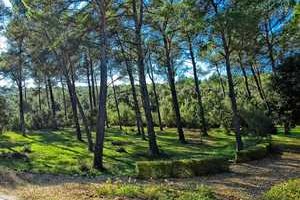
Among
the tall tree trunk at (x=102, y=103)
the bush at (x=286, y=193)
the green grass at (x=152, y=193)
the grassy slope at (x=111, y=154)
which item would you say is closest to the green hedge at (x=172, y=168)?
the grassy slope at (x=111, y=154)

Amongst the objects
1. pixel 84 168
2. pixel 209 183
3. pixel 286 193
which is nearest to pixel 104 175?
pixel 84 168

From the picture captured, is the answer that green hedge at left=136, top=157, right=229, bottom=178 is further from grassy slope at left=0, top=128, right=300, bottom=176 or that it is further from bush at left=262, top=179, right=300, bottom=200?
bush at left=262, top=179, right=300, bottom=200

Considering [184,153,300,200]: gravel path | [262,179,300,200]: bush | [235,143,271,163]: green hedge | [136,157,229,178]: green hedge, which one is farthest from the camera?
[235,143,271,163]: green hedge

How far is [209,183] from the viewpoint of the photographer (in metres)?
15.3

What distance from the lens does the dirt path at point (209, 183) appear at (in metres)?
12.6

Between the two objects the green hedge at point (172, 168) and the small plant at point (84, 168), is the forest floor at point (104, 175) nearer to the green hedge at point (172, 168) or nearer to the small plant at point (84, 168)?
the small plant at point (84, 168)

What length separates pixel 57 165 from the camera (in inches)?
827

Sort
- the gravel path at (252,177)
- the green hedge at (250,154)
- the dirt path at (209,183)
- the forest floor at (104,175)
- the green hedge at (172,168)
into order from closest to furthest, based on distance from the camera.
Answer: the dirt path at (209,183)
the forest floor at (104,175)
the gravel path at (252,177)
the green hedge at (172,168)
the green hedge at (250,154)

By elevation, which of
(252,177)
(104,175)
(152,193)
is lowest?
(252,177)

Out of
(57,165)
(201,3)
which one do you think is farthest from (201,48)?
(57,165)

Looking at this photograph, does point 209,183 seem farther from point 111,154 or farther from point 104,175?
point 111,154

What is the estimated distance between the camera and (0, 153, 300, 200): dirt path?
12648 millimetres

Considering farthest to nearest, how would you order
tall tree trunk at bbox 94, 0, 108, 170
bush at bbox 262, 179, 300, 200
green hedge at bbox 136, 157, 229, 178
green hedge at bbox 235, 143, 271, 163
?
green hedge at bbox 235, 143, 271, 163 → tall tree trunk at bbox 94, 0, 108, 170 → green hedge at bbox 136, 157, 229, 178 → bush at bbox 262, 179, 300, 200

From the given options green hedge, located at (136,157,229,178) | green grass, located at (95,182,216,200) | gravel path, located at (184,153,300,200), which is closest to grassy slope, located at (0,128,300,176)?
green hedge, located at (136,157,229,178)
